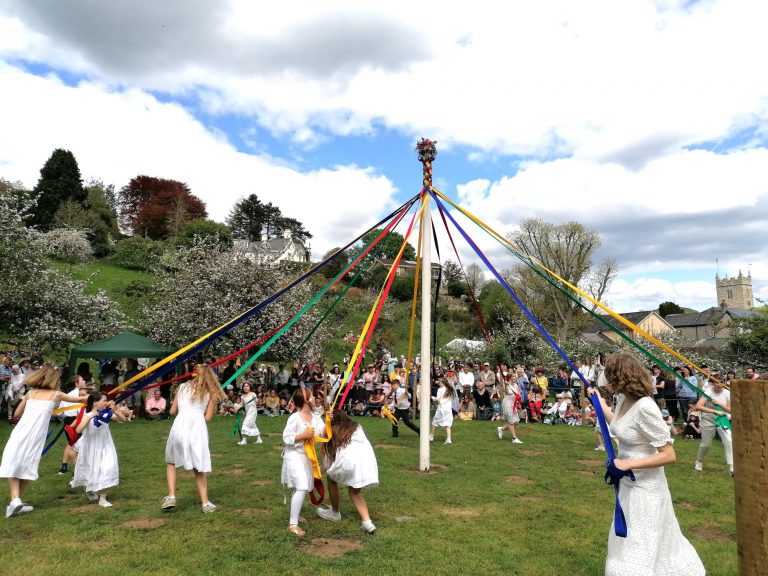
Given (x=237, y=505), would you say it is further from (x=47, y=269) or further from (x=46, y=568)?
(x=47, y=269)

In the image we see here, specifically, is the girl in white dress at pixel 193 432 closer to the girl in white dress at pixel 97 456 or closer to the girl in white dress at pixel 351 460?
the girl in white dress at pixel 97 456

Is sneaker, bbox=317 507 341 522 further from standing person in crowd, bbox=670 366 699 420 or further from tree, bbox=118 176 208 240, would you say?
tree, bbox=118 176 208 240

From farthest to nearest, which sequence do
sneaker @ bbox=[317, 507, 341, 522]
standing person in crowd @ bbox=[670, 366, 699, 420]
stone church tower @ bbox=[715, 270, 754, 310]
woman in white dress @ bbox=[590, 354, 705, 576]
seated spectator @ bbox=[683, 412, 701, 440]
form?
1. stone church tower @ bbox=[715, 270, 754, 310]
2. standing person in crowd @ bbox=[670, 366, 699, 420]
3. seated spectator @ bbox=[683, 412, 701, 440]
4. sneaker @ bbox=[317, 507, 341, 522]
5. woman in white dress @ bbox=[590, 354, 705, 576]

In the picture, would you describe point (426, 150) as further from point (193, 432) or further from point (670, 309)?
point (670, 309)

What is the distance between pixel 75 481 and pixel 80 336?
1368cm

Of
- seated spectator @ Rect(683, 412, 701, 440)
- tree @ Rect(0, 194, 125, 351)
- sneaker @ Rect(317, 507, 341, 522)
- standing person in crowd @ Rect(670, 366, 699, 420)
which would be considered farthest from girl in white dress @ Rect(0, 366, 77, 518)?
standing person in crowd @ Rect(670, 366, 699, 420)

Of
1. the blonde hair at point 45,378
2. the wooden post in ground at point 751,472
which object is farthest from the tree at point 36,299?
the wooden post in ground at point 751,472

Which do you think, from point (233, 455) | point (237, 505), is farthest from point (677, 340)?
point (237, 505)

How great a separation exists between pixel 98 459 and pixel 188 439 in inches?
53.9

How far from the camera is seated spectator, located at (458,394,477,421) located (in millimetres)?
16045

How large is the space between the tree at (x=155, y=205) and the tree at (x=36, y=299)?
38.2 m

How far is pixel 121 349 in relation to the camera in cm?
1440

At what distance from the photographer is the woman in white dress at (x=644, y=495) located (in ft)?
10.7

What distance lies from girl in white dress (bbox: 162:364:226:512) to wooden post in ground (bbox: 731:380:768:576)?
17.2 ft
